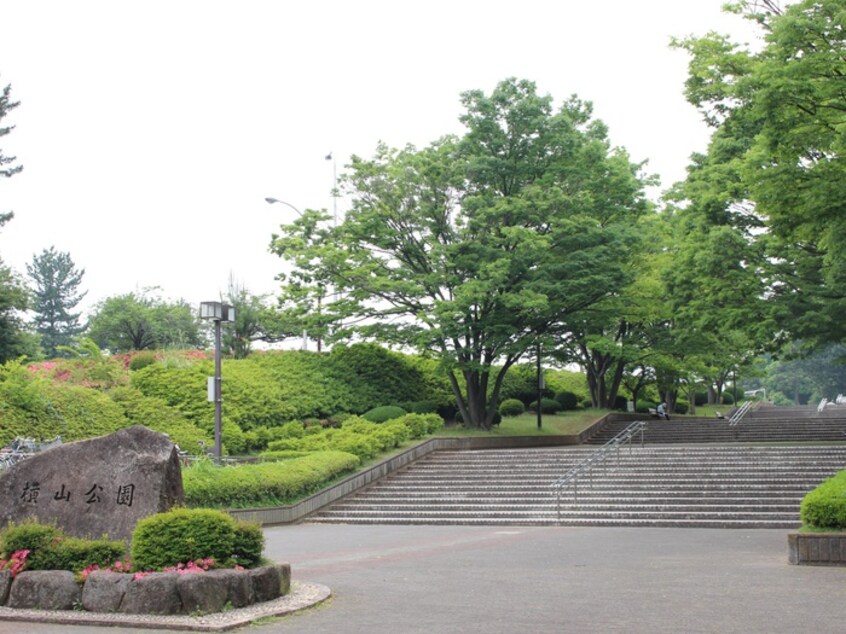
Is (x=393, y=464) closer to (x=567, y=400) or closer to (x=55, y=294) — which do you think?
(x=567, y=400)

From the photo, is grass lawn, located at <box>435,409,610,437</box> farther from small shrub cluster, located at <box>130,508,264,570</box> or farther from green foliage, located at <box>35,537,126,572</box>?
green foliage, located at <box>35,537,126,572</box>

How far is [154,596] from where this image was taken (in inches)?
337

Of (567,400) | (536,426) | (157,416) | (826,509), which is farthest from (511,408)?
(826,509)

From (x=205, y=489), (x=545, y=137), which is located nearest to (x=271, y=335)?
(x=545, y=137)

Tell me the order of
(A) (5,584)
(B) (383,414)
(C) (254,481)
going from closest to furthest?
(A) (5,584) < (C) (254,481) < (B) (383,414)

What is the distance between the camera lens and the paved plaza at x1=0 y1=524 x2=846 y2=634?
26.9 ft

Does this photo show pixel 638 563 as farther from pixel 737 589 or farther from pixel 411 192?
Answer: pixel 411 192

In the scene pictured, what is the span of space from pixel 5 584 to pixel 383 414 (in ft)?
75.3

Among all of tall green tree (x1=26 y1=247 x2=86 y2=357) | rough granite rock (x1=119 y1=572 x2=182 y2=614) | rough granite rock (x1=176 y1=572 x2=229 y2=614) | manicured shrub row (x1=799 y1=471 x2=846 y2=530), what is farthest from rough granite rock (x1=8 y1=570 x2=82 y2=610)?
tall green tree (x1=26 y1=247 x2=86 y2=357)

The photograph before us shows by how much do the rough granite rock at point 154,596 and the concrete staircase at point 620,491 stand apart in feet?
40.6

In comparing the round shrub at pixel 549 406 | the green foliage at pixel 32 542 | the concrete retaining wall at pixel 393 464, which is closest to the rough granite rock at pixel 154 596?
the green foliage at pixel 32 542

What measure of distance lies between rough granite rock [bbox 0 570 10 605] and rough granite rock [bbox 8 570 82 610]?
66 mm

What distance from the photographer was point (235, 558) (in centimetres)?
938

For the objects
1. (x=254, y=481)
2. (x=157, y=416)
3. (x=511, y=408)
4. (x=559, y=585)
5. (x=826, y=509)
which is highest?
(x=511, y=408)
